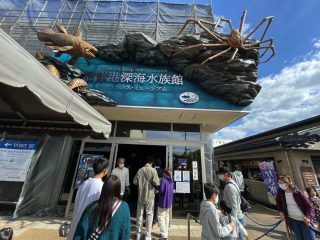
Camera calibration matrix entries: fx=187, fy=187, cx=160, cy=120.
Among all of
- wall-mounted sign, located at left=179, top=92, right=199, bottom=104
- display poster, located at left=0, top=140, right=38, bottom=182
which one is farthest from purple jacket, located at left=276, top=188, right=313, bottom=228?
display poster, located at left=0, top=140, right=38, bottom=182

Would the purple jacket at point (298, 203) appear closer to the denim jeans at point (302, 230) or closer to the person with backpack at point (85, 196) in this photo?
the denim jeans at point (302, 230)

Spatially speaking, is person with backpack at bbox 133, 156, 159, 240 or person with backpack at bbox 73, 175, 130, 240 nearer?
person with backpack at bbox 73, 175, 130, 240

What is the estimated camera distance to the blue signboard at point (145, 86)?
6.11 m

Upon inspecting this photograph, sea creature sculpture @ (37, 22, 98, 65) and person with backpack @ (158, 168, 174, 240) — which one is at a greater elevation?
sea creature sculpture @ (37, 22, 98, 65)

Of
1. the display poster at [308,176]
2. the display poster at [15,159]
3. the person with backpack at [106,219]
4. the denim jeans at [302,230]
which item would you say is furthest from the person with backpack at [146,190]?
the display poster at [308,176]

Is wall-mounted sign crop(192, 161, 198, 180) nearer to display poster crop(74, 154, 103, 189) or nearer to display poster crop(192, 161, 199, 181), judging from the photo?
display poster crop(192, 161, 199, 181)

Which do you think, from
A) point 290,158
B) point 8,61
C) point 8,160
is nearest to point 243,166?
point 290,158

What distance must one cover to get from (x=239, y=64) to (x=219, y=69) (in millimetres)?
672

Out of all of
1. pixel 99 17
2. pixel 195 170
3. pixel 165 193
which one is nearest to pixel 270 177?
pixel 195 170

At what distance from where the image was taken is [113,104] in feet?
19.4

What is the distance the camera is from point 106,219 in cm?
133

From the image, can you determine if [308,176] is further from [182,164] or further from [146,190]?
[146,190]

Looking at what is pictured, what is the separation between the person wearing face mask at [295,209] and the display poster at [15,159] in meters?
5.69

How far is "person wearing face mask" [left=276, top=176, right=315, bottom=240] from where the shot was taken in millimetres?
3094
